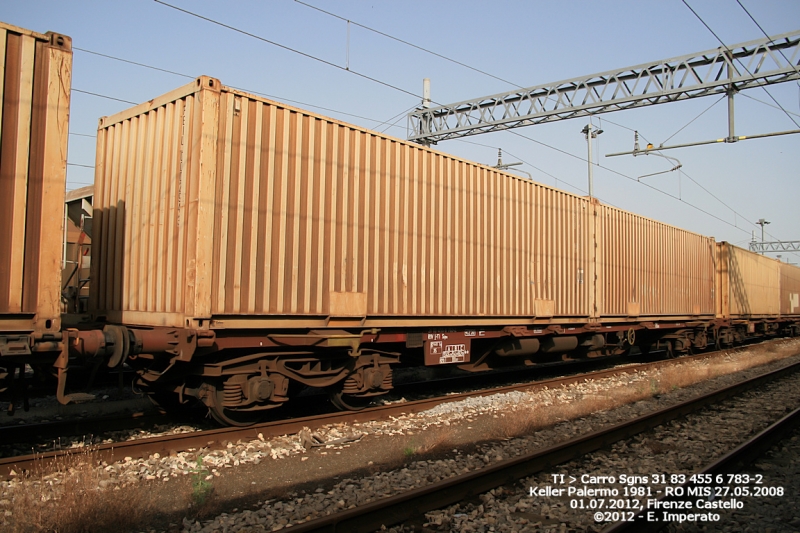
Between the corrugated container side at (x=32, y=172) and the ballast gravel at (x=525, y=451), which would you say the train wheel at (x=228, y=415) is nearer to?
the ballast gravel at (x=525, y=451)

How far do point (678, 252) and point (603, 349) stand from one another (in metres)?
5.77

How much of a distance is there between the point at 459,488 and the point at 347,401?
136 inches

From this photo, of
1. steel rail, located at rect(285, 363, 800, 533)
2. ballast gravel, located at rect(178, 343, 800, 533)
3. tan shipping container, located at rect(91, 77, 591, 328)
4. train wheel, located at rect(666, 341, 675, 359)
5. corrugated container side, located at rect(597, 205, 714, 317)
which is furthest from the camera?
train wheel, located at rect(666, 341, 675, 359)

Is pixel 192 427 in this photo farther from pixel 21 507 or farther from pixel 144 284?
pixel 21 507

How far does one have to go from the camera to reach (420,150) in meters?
8.77

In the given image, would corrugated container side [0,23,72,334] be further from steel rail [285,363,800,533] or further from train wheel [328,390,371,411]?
train wheel [328,390,371,411]

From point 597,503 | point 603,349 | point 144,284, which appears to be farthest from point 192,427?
point 603,349

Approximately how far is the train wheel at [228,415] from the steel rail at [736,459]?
433 cm

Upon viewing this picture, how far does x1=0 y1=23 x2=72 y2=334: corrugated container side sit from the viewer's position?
462 centimetres

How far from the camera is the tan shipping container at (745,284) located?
70.3 ft

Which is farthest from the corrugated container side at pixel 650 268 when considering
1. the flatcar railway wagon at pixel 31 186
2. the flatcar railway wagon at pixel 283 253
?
the flatcar railway wagon at pixel 31 186

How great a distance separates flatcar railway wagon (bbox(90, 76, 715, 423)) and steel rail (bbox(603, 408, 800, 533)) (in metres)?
3.99

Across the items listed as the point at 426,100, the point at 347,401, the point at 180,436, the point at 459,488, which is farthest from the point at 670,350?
the point at 180,436

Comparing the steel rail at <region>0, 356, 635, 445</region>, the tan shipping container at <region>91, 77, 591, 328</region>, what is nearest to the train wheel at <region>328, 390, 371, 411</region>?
the steel rail at <region>0, 356, 635, 445</region>
